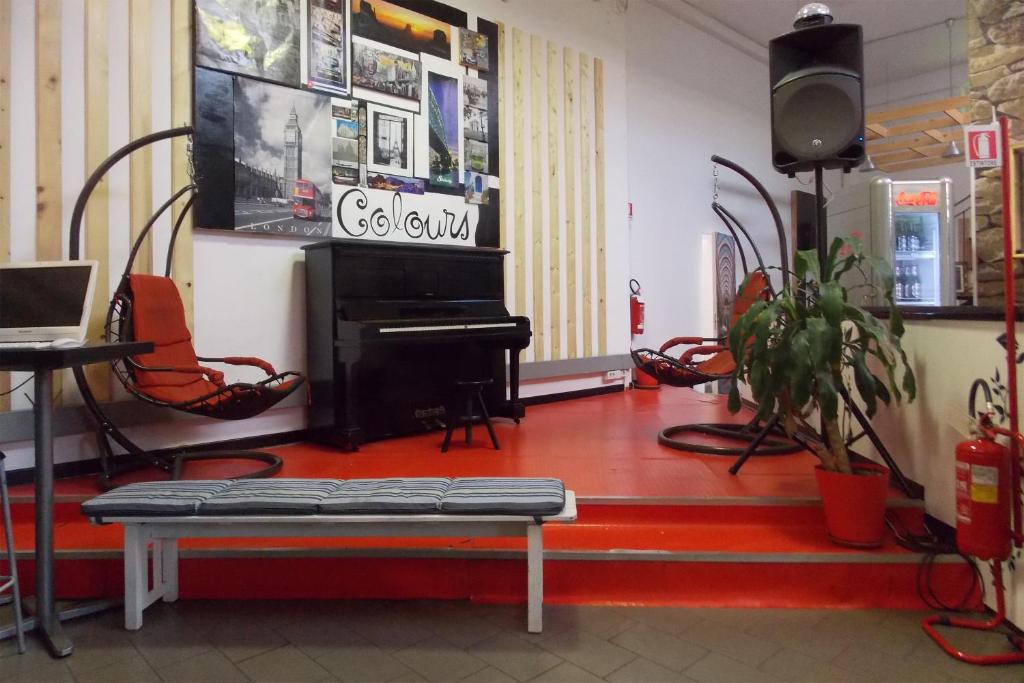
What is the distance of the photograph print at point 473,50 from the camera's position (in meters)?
4.82

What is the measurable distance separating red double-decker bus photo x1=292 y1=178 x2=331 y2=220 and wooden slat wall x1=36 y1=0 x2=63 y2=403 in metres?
1.20

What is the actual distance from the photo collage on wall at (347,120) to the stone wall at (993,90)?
10.9 ft

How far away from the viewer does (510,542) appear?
246cm

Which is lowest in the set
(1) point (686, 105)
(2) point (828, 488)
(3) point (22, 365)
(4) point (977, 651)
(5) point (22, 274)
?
(4) point (977, 651)

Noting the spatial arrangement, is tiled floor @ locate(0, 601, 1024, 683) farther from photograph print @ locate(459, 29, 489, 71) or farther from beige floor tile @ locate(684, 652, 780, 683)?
photograph print @ locate(459, 29, 489, 71)

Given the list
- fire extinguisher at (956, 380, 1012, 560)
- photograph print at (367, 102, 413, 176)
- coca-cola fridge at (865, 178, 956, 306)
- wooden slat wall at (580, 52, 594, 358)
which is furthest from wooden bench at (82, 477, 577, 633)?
coca-cola fridge at (865, 178, 956, 306)

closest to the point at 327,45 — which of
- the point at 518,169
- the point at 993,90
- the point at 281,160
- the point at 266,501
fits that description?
the point at 281,160

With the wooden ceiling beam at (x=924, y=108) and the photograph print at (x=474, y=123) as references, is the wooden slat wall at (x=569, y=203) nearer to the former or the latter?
the photograph print at (x=474, y=123)

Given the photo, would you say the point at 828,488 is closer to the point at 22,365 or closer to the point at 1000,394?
the point at 1000,394

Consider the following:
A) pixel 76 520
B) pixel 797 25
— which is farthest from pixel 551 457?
pixel 797 25

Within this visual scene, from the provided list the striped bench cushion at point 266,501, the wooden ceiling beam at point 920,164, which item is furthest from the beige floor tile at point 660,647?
the wooden ceiling beam at point 920,164

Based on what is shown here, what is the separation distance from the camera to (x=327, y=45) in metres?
4.07

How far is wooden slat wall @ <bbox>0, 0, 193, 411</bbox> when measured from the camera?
3.07m

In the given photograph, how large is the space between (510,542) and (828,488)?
1.21m
